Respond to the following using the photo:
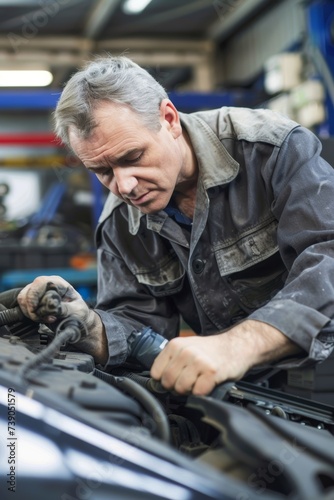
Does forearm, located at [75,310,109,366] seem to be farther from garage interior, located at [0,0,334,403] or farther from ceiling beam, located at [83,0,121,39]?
ceiling beam, located at [83,0,121,39]

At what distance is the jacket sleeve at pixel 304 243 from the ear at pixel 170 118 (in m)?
0.25

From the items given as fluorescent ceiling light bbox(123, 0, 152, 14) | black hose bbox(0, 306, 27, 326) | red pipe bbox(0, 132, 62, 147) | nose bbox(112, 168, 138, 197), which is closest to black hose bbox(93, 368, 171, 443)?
black hose bbox(0, 306, 27, 326)

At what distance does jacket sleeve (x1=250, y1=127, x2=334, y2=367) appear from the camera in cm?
A: 135

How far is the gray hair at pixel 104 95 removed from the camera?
1.70m

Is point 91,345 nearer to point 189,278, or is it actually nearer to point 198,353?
point 189,278

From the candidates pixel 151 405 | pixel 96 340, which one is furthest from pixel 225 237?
pixel 151 405

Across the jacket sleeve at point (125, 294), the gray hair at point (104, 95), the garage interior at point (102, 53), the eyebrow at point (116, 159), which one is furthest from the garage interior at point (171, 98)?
the eyebrow at point (116, 159)

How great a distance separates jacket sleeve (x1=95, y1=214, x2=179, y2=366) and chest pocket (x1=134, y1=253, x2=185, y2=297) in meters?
0.03

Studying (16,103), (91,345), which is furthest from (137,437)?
(16,103)

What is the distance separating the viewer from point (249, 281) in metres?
1.94

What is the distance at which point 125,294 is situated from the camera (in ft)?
6.85

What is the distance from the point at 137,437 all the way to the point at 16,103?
18.7ft

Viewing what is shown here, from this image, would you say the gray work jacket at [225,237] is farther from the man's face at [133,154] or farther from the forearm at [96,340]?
the man's face at [133,154]

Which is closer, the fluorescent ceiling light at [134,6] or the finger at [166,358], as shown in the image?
the finger at [166,358]
